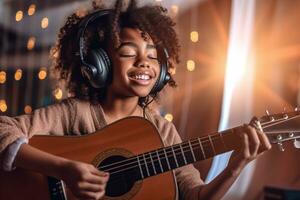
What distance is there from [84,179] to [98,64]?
0.90ft

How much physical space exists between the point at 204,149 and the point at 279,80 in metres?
0.28

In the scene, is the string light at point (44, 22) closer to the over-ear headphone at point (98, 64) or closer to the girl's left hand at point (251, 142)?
the over-ear headphone at point (98, 64)

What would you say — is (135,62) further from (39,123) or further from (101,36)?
(39,123)

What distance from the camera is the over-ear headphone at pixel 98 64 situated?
1006mm

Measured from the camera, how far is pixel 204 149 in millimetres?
895

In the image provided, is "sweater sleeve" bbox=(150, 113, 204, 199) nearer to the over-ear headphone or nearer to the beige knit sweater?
the beige knit sweater

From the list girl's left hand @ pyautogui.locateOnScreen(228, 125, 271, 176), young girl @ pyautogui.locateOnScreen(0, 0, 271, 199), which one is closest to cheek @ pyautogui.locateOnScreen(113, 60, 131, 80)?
young girl @ pyautogui.locateOnScreen(0, 0, 271, 199)

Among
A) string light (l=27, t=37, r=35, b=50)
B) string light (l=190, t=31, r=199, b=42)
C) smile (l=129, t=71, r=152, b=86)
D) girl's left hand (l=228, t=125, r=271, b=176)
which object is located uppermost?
string light (l=27, t=37, r=35, b=50)

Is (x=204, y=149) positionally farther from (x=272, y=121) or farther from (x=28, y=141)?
(x=28, y=141)

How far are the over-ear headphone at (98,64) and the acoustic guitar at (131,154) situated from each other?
121 mm

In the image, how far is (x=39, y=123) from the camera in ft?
3.31

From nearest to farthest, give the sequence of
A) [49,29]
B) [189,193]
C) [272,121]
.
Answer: [272,121] → [189,193] → [49,29]

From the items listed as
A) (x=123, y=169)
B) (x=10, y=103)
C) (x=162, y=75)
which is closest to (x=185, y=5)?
(x=162, y=75)

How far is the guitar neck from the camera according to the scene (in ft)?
Result: 2.91
